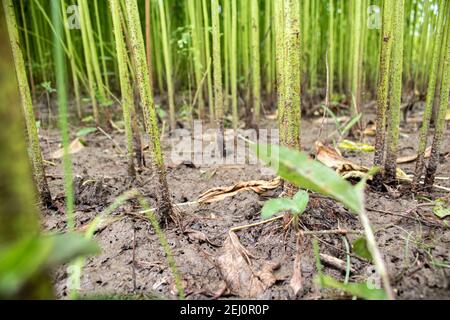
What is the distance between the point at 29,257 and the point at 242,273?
551mm

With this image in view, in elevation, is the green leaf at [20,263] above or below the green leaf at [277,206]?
above

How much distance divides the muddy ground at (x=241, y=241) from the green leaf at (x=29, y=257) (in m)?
0.40

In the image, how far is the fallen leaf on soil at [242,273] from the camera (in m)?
0.76

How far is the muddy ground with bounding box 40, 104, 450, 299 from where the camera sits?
0.75 m

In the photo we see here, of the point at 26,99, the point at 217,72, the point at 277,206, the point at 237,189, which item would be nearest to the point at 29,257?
the point at 277,206

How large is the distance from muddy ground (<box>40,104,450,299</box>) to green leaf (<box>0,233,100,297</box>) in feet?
1.31

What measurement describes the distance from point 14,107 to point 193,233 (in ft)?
2.06

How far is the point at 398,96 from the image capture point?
3.60ft

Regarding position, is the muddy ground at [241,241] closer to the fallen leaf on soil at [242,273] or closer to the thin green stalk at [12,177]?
the fallen leaf on soil at [242,273]

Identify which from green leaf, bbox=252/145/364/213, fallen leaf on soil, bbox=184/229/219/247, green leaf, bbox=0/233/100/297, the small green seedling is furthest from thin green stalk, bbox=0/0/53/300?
fallen leaf on soil, bbox=184/229/219/247

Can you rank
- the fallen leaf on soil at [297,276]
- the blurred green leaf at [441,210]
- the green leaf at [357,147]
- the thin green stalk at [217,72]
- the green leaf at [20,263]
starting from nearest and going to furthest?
the green leaf at [20,263], the fallen leaf on soil at [297,276], the blurred green leaf at [441,210], the thin green stalk at [217,72], the green leaf at [357,147]

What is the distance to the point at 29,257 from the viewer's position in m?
0.31

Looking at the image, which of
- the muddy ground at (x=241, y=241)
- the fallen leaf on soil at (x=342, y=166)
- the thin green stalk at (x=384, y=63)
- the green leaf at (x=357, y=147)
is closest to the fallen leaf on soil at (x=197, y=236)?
the muddy ground at (x=241, y=241)

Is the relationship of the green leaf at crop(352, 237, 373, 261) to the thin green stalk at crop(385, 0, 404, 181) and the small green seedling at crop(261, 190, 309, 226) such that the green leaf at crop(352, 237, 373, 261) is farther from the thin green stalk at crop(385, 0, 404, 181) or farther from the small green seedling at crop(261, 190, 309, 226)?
the thin green stalk at crop(385, 0, 404, 181)
